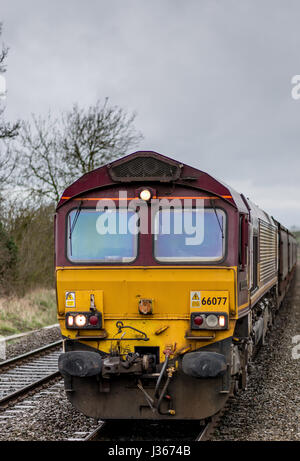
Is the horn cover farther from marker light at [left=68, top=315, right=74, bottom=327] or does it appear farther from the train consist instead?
marker light at [left=68, top=315, right=74, bottom=327]

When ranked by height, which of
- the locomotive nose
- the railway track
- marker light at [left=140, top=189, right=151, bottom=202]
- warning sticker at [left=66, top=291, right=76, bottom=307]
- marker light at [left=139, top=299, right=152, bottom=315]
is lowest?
the railway track

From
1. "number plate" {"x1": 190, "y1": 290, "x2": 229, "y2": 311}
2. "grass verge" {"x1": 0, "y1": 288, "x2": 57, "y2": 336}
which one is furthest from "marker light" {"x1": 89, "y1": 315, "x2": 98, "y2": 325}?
"grass verge" {"x1": 0, "y1": 288, "x2": 57, "y2": 336}

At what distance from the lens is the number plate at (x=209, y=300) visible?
7117 mm

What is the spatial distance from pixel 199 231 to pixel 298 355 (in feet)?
22.7

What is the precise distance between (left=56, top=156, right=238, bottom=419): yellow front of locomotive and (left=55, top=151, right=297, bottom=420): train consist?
1 centimetres

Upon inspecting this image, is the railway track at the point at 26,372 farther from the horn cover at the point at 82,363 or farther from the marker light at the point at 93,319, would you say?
the marker light at the point at 93,319

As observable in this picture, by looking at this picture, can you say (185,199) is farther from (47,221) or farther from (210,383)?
(47,221)

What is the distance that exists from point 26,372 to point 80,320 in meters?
4.69

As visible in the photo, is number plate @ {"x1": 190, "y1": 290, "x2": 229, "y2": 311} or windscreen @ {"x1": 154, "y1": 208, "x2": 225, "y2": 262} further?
windscreen @ {"x1": 154, "y1": 208, "x2": 225, "y2": 262}

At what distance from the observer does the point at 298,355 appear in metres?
13.2

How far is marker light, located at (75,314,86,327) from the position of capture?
7223mm

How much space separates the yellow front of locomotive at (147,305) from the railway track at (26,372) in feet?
8.12

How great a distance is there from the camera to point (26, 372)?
11430 millimetres
